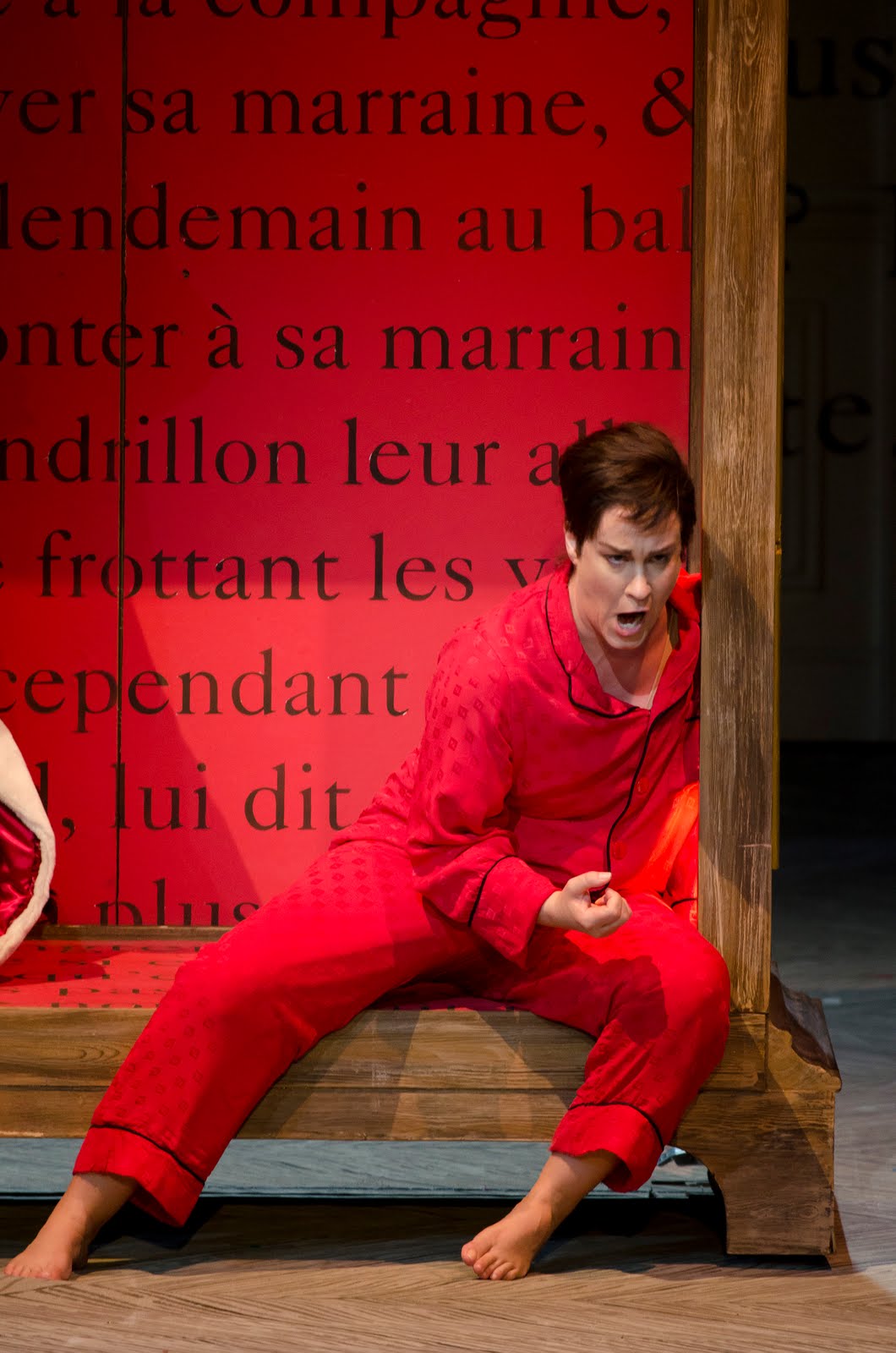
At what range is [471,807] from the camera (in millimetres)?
2396

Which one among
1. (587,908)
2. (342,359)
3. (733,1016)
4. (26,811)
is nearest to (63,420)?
(342,359)

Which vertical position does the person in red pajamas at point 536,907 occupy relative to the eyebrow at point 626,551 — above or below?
below

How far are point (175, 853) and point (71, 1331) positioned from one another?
43.2 inches

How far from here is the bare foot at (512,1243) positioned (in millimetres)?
2254

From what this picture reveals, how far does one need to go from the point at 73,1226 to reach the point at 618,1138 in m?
0.70

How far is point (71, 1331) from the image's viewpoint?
6.86ft

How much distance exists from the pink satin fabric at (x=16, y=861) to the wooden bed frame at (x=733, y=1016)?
23 cm

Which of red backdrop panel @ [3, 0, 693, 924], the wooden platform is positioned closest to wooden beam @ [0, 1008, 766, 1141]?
the wooden platform

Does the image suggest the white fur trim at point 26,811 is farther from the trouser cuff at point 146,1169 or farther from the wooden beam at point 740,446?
the wooden beam at point 740,446

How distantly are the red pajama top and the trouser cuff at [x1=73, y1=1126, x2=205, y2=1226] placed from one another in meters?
0.49

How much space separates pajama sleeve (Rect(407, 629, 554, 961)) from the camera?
2354 mm

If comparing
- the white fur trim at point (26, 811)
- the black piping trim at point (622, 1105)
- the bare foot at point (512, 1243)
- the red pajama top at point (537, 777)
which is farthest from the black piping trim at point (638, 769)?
the white fur trim at point (26, 811)

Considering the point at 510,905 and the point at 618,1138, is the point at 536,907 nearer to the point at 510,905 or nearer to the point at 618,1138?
the point at 510,905

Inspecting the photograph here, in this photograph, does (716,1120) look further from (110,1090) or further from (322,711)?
(322,711)
